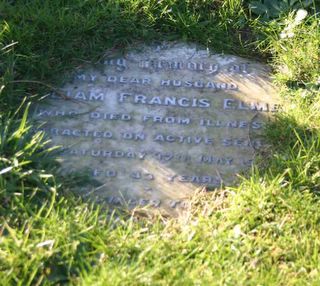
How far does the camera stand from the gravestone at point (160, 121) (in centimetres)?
306

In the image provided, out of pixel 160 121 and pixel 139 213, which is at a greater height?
pixel 160 121

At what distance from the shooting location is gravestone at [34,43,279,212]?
10.0 feet

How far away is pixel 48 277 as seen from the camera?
2643 millimetres

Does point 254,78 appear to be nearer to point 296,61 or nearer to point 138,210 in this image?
point 296,61

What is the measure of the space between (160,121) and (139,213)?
1.78 feet

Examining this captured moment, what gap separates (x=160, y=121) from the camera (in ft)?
10.7

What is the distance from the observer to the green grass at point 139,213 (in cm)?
267

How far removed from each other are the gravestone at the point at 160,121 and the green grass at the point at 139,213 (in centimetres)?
8

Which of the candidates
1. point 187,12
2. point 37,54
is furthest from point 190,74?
point 37,54

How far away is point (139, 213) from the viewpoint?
2.95 m

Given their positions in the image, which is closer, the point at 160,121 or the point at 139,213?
the point at 139,213

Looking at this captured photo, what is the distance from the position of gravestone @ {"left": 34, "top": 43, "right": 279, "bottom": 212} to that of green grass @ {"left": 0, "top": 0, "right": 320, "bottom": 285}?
81mm

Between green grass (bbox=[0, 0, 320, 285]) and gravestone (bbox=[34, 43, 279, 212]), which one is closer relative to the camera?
green grass (bbox=[0, 0, 320, 285])

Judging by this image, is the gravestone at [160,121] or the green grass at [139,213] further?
the gravestone at [160,121]
